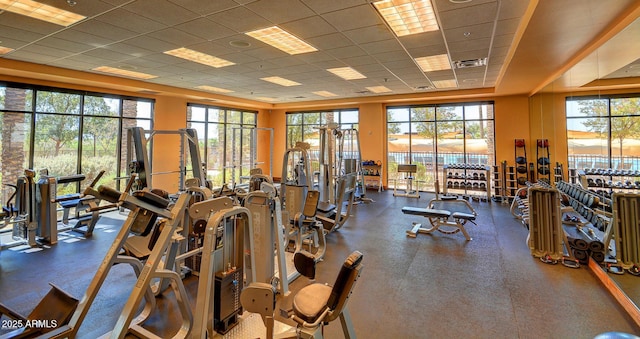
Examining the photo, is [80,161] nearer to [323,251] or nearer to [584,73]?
[323,251]

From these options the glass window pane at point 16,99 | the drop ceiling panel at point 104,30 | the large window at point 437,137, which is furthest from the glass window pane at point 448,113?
the glass window pane at point 16,99

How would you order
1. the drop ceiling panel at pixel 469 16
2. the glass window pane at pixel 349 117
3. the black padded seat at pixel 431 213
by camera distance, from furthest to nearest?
the glass window pane at pixel 349 117, the black padded seat at pixel 431 213, the drop ceiling panel at pixel 469 16

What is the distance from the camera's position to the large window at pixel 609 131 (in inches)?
150

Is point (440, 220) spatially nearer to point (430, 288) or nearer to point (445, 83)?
point (430, 288)

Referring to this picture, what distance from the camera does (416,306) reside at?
2688 mm

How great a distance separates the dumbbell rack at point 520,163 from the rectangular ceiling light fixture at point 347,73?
5004mm

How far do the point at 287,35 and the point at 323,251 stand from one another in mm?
3124

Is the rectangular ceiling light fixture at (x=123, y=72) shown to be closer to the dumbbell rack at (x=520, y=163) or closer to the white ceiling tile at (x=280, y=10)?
the white ceiling tile at (x=280, y=10)

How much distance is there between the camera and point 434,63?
5410mm

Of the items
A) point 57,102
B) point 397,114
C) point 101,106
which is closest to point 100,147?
point 101,106

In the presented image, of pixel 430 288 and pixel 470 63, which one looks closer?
pixel 430 288

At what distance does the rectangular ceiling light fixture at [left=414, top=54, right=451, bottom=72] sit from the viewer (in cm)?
503

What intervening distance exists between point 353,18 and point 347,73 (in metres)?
2.81

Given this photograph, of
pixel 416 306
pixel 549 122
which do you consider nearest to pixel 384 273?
pixel 416 306
